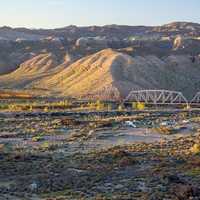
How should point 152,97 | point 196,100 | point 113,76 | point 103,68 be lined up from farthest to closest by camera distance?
point 103,68
point 113,76
point 196,100
point 152,97

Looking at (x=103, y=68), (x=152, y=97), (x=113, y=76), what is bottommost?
(x=152, y=97)

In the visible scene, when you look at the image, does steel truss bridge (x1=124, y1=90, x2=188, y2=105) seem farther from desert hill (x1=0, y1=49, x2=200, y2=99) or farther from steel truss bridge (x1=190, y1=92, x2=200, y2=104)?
desert hill (x1=0, y1=49, x2=200, y2=99)

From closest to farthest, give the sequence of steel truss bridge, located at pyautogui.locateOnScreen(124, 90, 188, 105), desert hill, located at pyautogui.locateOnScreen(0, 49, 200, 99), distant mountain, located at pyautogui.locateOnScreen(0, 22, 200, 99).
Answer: steel truss bridge, located at pyautogui.locateOnScreen(124, 90, 188, 105), desert hill, located at pyautogui.locateOnScreen(0, 49, 200, 99), distant mountain, located at pyautogui.locateOnScreen(0, 22, 200, 99)

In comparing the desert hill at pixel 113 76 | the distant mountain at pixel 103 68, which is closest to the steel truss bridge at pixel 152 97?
the distant mountain at pixel 103 68

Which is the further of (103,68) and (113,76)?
(103,68)

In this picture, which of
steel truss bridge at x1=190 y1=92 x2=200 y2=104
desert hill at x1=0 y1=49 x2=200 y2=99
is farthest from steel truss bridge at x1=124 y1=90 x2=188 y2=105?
desert hill at x1=0 y1=49 x2=200 y2=99

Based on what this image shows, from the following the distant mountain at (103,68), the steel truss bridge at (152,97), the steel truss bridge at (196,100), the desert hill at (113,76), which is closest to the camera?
the steel truss bridge at (152,97)

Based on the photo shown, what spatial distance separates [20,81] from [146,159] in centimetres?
9352

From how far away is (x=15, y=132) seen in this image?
39.2 meters

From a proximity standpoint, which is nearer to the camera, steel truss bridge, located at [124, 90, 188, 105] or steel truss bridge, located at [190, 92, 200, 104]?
steel truss bridge, located at [124, 90, 188, 105]

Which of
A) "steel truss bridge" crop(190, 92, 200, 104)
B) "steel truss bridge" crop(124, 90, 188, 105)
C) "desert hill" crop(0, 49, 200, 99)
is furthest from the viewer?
"desert hill" crop(0, 49, 200, 99)

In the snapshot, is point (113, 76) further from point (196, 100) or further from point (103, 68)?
point (196, 100)

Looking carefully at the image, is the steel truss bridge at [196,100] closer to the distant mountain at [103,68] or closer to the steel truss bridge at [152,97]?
the steel truss bridge at [152,97]

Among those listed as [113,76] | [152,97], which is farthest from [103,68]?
[152,97]
